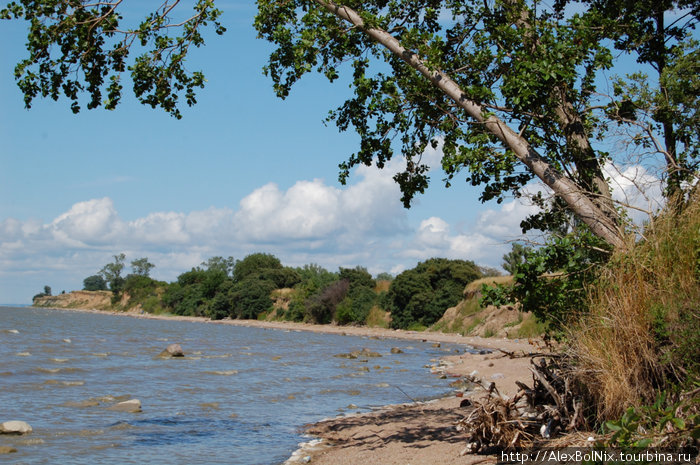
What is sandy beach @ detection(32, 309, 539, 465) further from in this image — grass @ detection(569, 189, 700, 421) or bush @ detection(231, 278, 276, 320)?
bush @ detection(231, 278, 276, 320)

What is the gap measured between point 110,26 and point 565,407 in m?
7.12

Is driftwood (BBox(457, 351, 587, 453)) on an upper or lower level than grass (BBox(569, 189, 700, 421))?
lower

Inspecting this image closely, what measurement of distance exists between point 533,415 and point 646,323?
162 cm

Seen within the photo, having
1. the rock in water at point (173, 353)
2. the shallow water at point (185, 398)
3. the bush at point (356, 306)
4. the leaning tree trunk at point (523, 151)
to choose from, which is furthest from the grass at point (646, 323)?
the bush at point (356, 306)

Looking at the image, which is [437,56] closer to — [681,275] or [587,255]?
[587,255]

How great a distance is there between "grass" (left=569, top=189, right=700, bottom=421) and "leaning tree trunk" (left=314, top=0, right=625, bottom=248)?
1.60 feet

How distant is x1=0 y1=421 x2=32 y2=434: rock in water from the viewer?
9922 millimetres

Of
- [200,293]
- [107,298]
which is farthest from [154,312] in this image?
[107,298]

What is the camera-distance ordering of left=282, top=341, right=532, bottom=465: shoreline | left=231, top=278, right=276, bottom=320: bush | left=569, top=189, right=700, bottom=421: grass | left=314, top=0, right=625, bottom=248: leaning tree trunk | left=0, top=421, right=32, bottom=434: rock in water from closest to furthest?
1. left=569, top=189, right=700, bottom=421: grass
2. left=314, top=0, right=625, bottom=248: leaning tree trunk
3. left=282, top=341, right=532, bottom=465: shoreline
4. left=0, top=421, right=32, bottom=434: rock in water
5. left=231, top=278, right=276, bottom=320: bush

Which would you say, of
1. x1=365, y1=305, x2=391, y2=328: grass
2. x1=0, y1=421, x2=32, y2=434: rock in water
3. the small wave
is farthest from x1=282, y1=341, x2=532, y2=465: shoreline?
x1=365, y1=305, x2=391, y2=328: grass

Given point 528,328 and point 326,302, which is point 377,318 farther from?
point 528,328

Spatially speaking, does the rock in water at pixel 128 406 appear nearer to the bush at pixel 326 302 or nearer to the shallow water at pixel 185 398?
the shallow water at pixel 185 398

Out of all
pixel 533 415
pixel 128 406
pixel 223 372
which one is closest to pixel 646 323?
pixel 533 415

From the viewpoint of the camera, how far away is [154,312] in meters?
104
